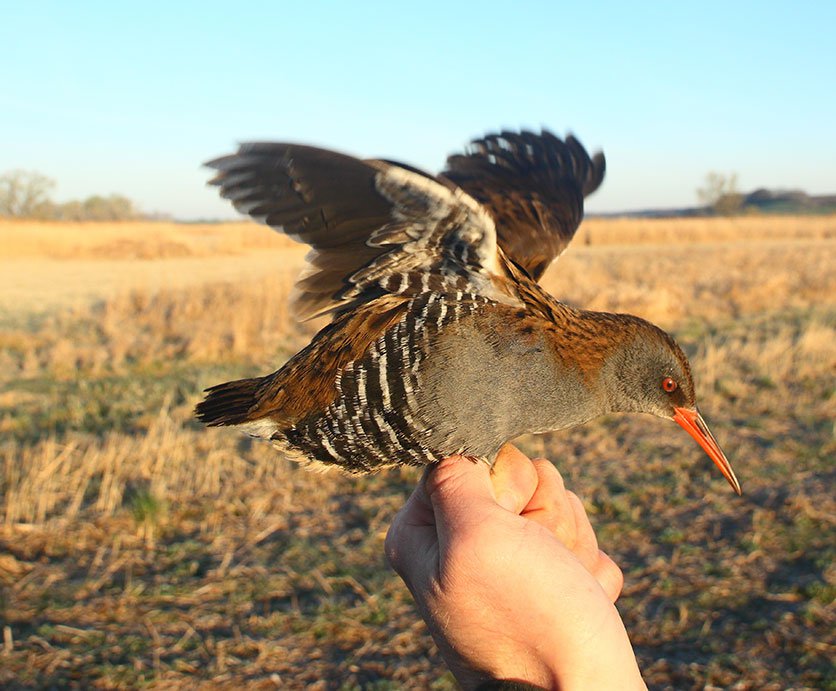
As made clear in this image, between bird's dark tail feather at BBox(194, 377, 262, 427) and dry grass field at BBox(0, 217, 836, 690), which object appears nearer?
bird's dark tail feather at BBox(194, 377, 262, 427)

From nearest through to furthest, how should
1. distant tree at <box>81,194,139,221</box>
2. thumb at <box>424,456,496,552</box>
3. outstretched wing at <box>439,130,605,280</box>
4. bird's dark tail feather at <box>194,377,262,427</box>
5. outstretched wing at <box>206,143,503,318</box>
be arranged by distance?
thumb at <box>424,456,496,552</box>
outstretched wing at <box>206,143,503,318</box>
bird's dark tail feather at <box>194,377,262,427</box>
outstretched wing at <box>439,130,605,280</box>
distant tree at <box>81,194,139,221</box>

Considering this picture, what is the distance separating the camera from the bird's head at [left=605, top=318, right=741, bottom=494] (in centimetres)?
296

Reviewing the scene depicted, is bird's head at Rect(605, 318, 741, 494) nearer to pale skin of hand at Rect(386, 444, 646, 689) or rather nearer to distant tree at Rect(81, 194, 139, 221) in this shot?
pale skin of hand at Rect(386, 444, 646, 689)

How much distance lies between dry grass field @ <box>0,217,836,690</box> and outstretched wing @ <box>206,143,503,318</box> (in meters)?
2.21

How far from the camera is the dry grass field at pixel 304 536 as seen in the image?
404 cm

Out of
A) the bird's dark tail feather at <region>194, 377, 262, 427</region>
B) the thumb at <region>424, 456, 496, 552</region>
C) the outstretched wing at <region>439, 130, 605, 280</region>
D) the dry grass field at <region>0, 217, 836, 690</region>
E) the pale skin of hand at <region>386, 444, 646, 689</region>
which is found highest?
the outstretched wing at <region>439, 130, 605, 280</region>

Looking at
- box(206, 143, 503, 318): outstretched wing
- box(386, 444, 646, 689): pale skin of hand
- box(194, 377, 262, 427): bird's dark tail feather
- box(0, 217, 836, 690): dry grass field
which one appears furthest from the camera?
box(0, 217, 836, 690): dry grass field

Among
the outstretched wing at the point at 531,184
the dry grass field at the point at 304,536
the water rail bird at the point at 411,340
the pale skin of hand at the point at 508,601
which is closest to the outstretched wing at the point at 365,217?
the water rail bird at the point at 411,340

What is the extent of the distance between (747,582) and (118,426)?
5.64m

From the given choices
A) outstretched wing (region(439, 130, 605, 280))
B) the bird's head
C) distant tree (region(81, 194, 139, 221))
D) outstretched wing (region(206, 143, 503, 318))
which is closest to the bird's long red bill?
the bird's head

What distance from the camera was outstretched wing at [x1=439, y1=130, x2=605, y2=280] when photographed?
375 cm

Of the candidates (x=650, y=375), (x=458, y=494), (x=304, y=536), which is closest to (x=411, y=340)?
(x=458, y=494)

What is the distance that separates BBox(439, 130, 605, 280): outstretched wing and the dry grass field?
2.24 meters

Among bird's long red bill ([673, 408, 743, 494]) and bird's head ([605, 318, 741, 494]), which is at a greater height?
bird's head ([605, 318, 741, 494])
